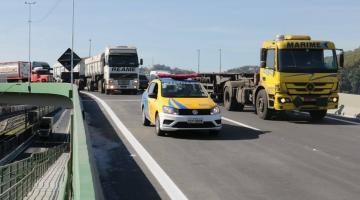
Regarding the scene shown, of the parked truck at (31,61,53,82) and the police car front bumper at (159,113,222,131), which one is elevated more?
the parked truck at (31,61,53,82)

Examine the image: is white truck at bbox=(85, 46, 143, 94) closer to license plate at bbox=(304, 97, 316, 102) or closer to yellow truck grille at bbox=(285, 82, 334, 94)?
yellow truck grille at bbox=(285, 82, 334, 94)

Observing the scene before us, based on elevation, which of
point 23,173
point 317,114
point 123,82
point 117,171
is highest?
point 123,82

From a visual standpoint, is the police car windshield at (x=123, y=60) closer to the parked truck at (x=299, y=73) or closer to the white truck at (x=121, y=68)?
the white truck at (x=121, y=68)

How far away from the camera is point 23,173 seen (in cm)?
3334

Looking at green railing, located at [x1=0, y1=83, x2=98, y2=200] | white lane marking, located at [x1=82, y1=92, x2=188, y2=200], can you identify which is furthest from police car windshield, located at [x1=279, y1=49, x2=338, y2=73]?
green railing, located at [x1=0, y1=83, x2=98, y2=200]

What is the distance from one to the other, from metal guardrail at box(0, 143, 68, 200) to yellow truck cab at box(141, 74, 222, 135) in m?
10.3

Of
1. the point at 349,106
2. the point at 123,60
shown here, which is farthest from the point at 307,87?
the point at 123,60

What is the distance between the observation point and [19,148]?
2485 inches

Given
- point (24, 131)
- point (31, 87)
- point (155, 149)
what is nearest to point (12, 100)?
point (31, 87)

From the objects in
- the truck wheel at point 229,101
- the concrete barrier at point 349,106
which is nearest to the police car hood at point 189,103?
the truck wheel at point 229,101

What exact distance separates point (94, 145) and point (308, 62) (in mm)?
7978

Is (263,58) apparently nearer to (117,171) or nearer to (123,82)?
(117,171)

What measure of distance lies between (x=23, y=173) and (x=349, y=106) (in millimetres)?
21095

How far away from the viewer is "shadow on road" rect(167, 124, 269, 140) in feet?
44.2
